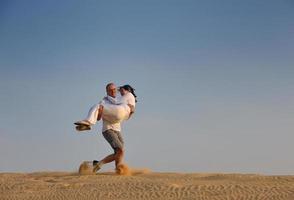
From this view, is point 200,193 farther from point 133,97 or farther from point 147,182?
point 133,97

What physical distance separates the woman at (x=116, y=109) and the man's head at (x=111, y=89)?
0.14m

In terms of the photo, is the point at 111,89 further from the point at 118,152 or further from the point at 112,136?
the point at 118,152

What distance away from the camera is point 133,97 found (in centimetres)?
1118

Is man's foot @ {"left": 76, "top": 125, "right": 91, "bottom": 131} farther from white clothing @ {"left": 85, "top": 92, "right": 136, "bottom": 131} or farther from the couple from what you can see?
white clothing @ {"left": 85, "top": 92, "right": 136, "bottom": 131}

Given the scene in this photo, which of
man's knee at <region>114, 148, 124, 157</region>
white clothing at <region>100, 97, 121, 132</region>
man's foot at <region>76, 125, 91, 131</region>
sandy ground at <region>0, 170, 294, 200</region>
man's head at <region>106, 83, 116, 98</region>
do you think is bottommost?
sandy ground at <region>0, 170, 294, 200</region>

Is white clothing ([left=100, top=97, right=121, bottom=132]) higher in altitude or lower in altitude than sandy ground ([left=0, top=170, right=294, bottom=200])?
higher

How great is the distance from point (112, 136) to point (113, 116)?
0.39m

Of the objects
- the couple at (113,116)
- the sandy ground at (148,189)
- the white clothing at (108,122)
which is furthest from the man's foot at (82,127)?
the sandy ground at (148,189)

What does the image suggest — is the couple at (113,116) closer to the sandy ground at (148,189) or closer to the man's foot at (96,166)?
the man's foot at (96,166)

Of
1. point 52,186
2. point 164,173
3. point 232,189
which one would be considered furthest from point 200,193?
point 164,173

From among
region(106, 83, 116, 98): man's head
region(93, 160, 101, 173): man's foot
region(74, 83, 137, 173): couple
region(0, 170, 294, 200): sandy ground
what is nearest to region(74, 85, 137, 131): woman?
region(74, 83, 137, 173): couple

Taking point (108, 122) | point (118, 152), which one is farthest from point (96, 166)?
point (108, 122)

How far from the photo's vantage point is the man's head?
1101cm

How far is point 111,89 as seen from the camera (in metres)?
11.0
